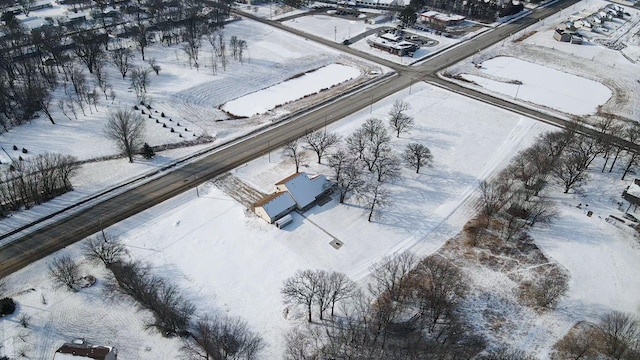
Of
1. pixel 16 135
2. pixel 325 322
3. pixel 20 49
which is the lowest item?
pixel 325 322

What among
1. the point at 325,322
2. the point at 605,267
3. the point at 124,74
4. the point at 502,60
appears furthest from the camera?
the point at 502,60

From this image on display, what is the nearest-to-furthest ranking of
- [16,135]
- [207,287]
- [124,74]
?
[207,287] < [16,135] < [124,74]

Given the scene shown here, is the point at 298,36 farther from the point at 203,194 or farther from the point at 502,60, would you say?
the point at 203,194

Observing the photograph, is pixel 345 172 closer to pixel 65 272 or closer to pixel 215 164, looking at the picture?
pixel 215 164

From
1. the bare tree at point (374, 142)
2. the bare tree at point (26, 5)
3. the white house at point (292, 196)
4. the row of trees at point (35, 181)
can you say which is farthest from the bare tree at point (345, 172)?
the bare tree at point (26, 5)

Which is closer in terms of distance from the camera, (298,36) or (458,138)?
(458,138)

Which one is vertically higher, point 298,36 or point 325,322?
point 298,36

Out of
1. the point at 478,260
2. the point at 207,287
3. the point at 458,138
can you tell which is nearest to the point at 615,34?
the point at 458,138

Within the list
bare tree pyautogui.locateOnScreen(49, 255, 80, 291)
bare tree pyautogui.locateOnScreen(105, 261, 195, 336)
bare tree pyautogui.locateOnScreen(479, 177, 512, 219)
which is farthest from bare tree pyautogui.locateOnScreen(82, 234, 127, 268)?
bare tree pyautogui.locateOnScreen(479, 177, 512, 219)
